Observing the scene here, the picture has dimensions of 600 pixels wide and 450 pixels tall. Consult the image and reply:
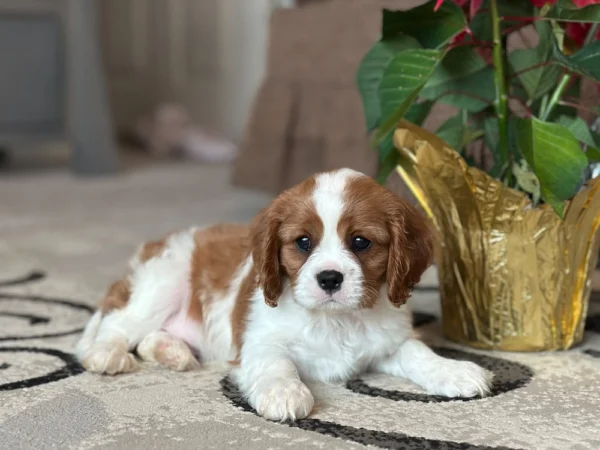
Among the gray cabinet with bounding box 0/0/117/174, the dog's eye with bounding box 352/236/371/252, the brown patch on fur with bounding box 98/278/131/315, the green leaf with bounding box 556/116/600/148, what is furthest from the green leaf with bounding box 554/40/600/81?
the gray cabinet with bounding box 0/0/117/174

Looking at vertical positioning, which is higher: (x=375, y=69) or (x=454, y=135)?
(x=375, y=69)

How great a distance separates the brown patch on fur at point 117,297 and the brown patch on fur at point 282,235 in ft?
1.15

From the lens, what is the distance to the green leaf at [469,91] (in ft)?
5.39

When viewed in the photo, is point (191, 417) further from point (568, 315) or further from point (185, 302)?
point (568, 315)

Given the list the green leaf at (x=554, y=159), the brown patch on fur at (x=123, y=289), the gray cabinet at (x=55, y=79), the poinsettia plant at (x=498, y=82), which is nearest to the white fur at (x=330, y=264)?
the poinsettia plant at (x=498, y=82)

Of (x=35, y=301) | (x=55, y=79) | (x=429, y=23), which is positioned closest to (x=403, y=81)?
(x=429, y=23)

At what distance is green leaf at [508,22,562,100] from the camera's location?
156 centimetres

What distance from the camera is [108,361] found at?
1.46 meters

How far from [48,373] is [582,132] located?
3.33ft

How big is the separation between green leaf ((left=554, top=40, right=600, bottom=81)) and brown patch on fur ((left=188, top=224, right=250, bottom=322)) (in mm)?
623

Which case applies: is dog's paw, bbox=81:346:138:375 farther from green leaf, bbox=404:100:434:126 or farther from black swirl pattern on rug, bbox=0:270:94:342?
green leaf, bbox=404:100:434:126

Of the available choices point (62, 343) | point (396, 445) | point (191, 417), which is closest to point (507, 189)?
point (396, 445)

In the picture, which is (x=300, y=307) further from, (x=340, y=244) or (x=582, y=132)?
(x=582, y=132)

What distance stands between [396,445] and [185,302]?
2.09 ft
